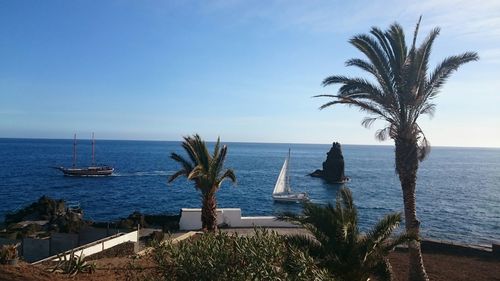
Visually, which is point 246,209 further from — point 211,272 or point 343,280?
point 211,272

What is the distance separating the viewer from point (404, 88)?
625 inches

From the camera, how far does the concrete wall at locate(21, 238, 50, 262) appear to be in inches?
750

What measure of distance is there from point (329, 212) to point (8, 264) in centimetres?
858

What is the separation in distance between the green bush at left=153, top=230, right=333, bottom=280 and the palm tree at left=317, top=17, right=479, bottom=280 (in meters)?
9.00

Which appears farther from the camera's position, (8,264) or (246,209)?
(246,209)

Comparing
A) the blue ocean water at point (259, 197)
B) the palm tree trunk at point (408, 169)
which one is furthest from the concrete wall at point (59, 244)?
the blue ocean water at point (259, 197)

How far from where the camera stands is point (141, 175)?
10412 centimetres

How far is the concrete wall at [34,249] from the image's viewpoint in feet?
62.5

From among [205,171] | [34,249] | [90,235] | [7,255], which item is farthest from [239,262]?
[90,235]

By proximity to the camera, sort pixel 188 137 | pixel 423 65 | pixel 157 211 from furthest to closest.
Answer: pixel 157 211, pixel 188 137, pixel 423 65

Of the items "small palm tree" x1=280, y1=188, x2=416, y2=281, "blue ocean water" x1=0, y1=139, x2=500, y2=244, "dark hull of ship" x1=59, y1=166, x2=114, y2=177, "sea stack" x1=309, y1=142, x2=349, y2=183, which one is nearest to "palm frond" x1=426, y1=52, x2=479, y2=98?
"small palm tree" x1=280, y1=188, x2=416, y2=281

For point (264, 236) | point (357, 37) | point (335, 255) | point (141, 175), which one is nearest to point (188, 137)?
point (357, 37)

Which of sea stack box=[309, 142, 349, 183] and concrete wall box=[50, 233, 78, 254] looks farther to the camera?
sea stack box=[309, 142, 349, 183]

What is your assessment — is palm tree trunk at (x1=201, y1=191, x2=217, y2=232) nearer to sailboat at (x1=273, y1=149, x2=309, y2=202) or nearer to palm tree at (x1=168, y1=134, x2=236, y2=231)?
palm tree at (x1=168, y1=134, x2=236, y2=231)
